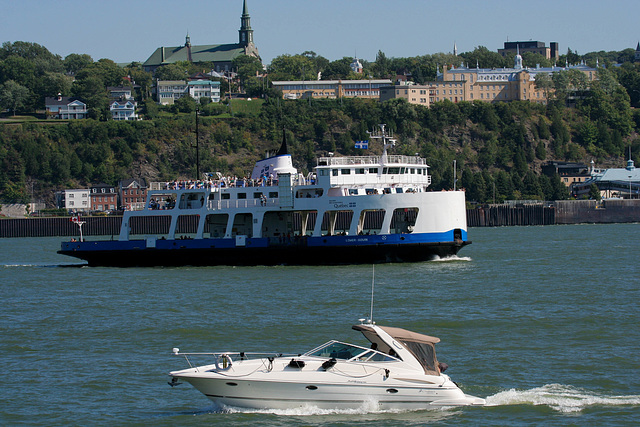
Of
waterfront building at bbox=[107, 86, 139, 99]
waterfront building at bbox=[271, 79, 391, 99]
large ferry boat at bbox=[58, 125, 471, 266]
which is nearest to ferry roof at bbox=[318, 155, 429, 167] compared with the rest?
large ferry boat at bbox=[58, 125, 471, 266]

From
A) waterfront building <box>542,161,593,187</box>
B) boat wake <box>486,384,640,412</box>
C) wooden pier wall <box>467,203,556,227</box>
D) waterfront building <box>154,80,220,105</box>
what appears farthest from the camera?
waterfront building <box>154,80,220,105</box>

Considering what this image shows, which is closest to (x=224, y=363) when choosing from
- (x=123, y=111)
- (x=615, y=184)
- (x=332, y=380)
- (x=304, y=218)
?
(x=332, y=380)

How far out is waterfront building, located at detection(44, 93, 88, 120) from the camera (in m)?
166

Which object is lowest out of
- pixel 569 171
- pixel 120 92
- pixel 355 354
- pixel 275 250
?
pixel 355 354

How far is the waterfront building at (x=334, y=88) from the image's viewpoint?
186 m

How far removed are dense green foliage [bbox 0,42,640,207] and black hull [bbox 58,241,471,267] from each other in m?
85.0

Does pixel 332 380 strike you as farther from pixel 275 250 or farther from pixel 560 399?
pixel 275 250

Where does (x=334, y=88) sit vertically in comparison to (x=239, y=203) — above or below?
above

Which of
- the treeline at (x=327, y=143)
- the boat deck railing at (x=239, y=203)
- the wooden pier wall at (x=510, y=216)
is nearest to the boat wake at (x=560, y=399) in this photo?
the boat deck railing at (x=239, y=203)

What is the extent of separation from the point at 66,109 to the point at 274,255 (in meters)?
131

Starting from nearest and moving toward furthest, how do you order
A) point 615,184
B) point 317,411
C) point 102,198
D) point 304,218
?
point 317,411, point 304,218, point 102,198, point 615,184

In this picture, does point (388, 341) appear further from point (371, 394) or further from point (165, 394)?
point (165, 394)

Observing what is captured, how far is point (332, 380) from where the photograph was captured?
57.7ft

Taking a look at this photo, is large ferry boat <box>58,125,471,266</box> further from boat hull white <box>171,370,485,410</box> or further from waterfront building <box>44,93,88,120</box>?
waterfront building <box>44,93,88,120</box>
